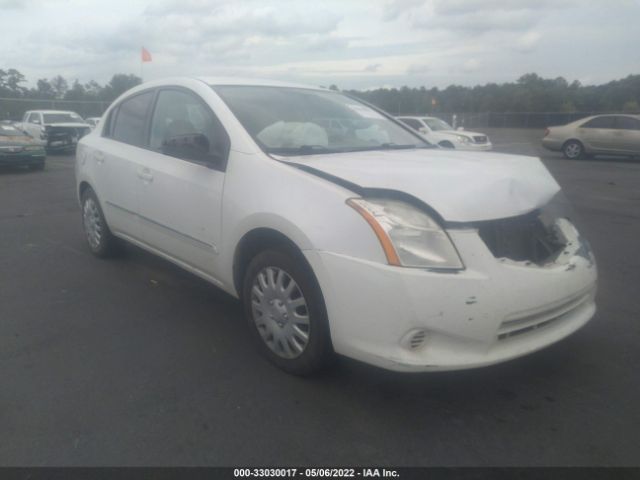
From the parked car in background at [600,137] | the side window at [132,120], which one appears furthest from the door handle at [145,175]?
the parked car in background at [600,137]

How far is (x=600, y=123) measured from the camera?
61.1ft

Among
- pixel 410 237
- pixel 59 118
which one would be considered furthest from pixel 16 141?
pixel 410 237

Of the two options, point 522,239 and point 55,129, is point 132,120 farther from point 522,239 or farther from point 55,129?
point 55,129

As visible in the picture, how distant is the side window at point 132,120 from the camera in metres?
4.79

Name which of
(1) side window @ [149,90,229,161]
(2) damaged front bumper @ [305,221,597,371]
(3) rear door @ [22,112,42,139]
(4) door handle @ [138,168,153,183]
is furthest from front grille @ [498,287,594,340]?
(3) rear door @ [22,112,42,139]

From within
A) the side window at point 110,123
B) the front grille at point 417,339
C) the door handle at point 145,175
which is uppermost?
the side window at point 110,123

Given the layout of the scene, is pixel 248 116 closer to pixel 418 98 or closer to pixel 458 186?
pixel 458 186

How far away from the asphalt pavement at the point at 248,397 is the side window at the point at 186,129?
1.20 metres

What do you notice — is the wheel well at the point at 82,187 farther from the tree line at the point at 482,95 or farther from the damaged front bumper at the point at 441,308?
the tree line at the point at 482,95

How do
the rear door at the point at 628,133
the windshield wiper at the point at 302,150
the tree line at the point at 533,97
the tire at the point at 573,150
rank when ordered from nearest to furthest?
Result: 1. the windshield wiper at the point at 302,150
2. the rear door at the point at 628,133
3. the tire at the point at 573,150
4. the tree line at the point at 533,97

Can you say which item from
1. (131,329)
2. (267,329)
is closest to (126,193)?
(131,329)

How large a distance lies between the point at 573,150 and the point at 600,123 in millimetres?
1150

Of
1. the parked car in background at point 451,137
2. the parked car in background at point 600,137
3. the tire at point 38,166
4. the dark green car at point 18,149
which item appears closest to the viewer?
the dark green car at point 18,149

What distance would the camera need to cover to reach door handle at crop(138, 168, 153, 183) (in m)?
4.33
